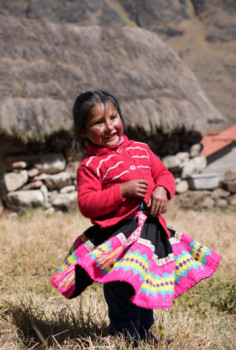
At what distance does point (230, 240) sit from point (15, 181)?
2949mm

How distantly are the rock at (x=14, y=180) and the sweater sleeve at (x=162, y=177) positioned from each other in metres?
3.51

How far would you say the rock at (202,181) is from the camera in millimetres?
6547

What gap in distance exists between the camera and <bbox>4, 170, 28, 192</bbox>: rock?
4879mm

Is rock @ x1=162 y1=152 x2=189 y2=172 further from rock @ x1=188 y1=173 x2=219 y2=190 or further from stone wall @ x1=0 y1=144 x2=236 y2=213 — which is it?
rock @ x1=188 y1=173 x2=219 y2=190

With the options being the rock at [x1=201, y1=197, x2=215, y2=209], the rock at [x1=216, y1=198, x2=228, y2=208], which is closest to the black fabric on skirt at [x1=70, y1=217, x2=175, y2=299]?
the rock at [x1=201, y1=197, x2=215, y2=209]

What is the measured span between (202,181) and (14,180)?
11.4ft

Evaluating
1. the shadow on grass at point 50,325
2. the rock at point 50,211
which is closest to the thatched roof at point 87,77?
the rock at point 50,211

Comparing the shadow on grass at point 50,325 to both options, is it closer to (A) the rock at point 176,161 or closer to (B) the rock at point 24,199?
Answer: (B) the rock at point 24,199

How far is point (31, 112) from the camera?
4.81 meters

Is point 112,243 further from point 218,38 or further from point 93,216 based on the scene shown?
point 218,38

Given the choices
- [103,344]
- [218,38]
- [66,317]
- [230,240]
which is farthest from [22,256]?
[218,38]

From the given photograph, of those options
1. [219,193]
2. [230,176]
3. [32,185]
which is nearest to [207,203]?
[219,193]

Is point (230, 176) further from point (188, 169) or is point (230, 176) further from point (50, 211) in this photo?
point (50, 211)

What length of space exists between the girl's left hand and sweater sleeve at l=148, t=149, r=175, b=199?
4 cm
